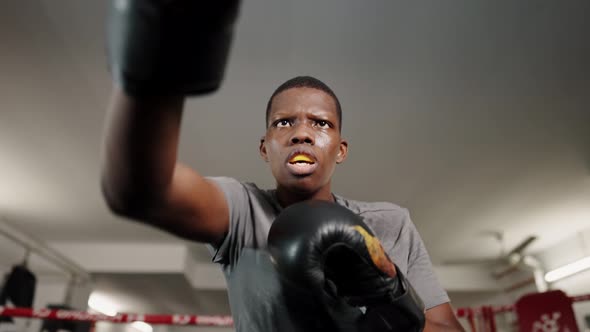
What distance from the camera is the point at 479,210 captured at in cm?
452

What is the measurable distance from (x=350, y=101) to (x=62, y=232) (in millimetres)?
4400

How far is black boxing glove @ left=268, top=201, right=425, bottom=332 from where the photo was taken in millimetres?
565

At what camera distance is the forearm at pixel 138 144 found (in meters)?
0.38

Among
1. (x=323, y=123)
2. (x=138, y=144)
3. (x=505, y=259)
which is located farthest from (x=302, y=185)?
(x=505, y=259)

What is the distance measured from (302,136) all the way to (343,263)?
249 millimetres

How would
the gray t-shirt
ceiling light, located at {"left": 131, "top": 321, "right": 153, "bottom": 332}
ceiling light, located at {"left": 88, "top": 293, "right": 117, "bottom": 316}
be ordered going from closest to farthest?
the gray t-shirt
ceiling light, located at {"left": 88, "top": 293, "right": 117, "bottom": 316}
ceiling light, located at {"left": 131, "top": 321, "right": 153, "bottom": 332}

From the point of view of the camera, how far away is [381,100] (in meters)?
2.78

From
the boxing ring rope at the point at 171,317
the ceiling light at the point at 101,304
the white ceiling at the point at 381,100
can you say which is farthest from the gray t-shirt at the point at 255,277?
the ceiling light at the point at 101,304

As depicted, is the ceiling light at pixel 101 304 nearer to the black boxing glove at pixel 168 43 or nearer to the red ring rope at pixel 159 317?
the red ring rope at pixel 159 317

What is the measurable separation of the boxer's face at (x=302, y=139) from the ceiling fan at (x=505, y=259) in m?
5.03

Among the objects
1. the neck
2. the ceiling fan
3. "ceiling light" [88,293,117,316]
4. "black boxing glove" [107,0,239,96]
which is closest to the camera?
"black boxing glove" [107,0,239,96]

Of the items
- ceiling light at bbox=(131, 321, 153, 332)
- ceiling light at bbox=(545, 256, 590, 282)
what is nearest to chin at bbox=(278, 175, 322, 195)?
ceiling light at bbox=(545, 256, 590, 282)

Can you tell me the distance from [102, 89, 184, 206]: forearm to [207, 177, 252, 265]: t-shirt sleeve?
230mm

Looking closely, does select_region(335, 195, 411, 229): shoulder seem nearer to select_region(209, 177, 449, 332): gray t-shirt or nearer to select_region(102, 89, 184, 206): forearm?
select_region(209, 177, 449, 332): gray t-shirt
